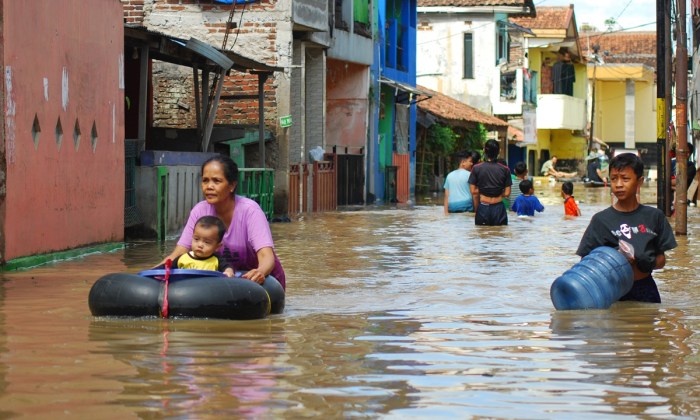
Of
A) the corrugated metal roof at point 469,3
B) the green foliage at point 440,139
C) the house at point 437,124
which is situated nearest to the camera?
the house at point 437,124

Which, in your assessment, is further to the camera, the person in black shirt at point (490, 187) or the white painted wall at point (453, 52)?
the white painted wall at point (453, 52)

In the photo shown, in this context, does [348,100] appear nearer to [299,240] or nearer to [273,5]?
[273,5]

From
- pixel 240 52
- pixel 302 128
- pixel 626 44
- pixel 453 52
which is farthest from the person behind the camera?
pixel 626 44

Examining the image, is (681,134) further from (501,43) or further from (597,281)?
(501,43)

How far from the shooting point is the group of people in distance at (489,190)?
20.4 m

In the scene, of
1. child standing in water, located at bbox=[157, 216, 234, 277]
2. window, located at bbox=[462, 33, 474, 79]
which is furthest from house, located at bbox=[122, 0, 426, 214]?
child standing in water, located at bbox=[157, 216, 234, 277]

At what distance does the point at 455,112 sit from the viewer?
46844 millimetres

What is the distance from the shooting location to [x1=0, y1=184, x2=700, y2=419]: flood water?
5852mm

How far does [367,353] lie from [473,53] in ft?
149

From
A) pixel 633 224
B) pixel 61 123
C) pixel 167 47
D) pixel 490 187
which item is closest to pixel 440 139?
pixel 490 187

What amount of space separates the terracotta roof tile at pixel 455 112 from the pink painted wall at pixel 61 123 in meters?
26.5

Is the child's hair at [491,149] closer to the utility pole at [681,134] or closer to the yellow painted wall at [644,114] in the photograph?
the utility pole at [681,134]

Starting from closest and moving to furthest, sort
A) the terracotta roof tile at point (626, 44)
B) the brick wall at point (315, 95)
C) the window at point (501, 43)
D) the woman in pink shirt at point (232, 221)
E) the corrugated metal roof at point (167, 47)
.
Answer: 1. the woman in pink shirt at point (232, 221)
2. the corrugated metal roof at point (167, 47)
3. the brick wall at point (315, 95)
4. the window at point (501, 43)
5. the terracotta roof tile at point (626, 44)

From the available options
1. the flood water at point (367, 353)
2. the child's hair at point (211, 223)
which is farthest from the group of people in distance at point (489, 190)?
the child's hair at point (211, 223)
